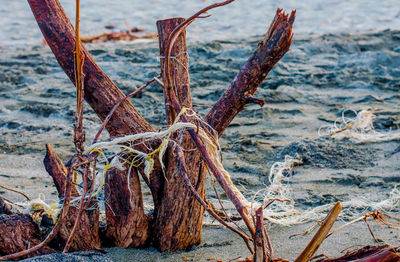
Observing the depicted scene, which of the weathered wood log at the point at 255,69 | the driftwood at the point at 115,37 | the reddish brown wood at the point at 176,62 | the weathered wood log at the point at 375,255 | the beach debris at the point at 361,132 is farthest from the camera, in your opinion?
the driftwood at the point at 115,37

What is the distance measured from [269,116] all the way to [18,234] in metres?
3.15

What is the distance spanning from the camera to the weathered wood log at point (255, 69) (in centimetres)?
171

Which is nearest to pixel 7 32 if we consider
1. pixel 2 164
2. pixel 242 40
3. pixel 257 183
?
pixel 242 40

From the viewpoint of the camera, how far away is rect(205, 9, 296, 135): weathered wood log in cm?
171

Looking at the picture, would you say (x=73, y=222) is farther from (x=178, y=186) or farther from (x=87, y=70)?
(x=87, y=70)

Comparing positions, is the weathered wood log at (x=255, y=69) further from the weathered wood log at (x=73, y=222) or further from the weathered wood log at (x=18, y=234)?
the weathered wood log at (x=18, y=234)

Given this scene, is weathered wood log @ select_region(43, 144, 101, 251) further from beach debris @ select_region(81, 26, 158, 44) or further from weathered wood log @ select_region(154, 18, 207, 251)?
beach debris @ select_region(81, 26, 158, 44)

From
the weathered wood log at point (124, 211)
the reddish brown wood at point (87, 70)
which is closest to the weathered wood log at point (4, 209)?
the weathered wood log at point (124, 211)

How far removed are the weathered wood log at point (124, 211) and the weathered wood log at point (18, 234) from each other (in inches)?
11.1

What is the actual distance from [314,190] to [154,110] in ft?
6.87

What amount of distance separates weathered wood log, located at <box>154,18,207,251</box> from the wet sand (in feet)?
0.29

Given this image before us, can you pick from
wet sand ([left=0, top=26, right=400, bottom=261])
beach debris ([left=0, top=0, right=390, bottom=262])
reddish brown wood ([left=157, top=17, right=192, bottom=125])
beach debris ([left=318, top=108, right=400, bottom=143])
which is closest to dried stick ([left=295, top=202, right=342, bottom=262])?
beach debris ([left=0, top=0, right=390, bottom=262])

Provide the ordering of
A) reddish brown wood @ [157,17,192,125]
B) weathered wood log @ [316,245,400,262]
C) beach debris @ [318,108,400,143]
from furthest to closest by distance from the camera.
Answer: beach debris @ [318,108,400,143] < reddish brown wood @ [157,17,192,125] < weathered wood log @ [316,245,400,262]

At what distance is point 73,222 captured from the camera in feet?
6.33
